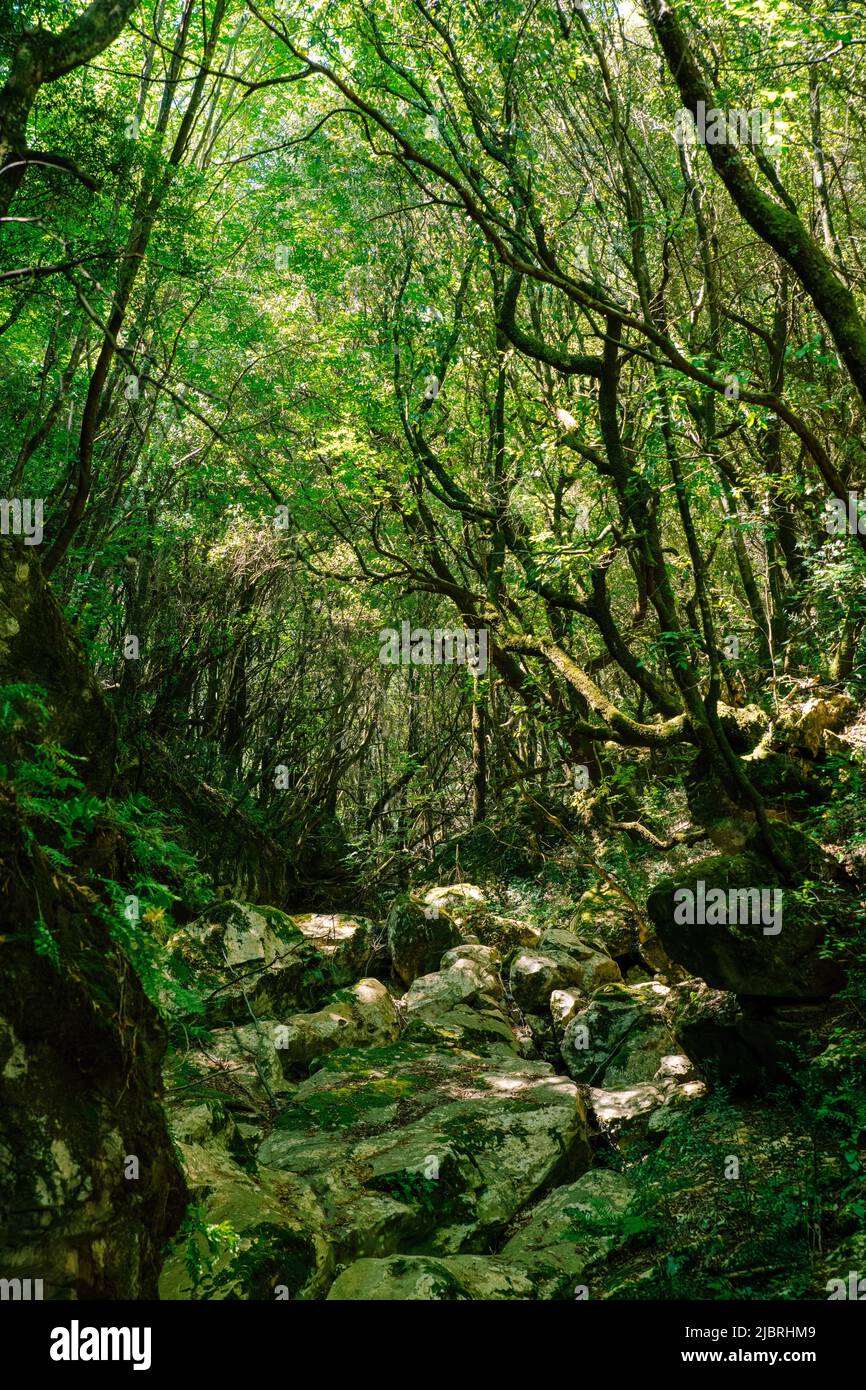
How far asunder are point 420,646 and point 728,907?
9132mm

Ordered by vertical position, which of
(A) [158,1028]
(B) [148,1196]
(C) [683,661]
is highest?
(C) [683,661]

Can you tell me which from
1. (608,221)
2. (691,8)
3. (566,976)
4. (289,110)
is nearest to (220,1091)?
(566,976)

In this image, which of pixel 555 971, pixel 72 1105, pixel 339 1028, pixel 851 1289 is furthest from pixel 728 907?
pixel 72 1105

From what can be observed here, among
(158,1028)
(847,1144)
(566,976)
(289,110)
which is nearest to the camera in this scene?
(158,1028)

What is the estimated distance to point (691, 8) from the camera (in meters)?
6.84

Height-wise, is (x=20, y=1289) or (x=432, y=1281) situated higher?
(x=20, y=1289)

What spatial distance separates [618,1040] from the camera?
7961mm

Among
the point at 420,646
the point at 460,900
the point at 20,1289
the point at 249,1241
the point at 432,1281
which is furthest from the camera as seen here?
the point at 420,646

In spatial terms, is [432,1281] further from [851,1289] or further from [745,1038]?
[745,1038]

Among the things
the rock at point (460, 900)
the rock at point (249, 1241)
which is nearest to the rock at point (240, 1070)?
the rock at point (249, 1241)

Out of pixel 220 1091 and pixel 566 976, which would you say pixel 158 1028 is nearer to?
pixel 220 1091

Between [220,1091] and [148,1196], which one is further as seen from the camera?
[220,1091]

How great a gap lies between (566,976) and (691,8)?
9073 mm

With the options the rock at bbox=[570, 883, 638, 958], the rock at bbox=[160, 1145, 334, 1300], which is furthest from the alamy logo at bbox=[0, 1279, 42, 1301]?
the rock at bbox=[570, 883, 638, 958]
